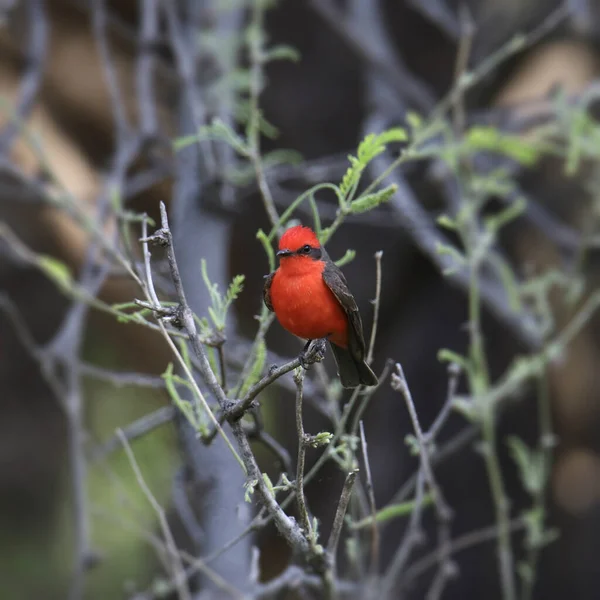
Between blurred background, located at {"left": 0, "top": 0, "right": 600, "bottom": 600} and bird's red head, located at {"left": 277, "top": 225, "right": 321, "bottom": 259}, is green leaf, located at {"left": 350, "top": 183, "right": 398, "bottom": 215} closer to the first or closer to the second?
bird's red head, located at {"left": 277, "top": 225, "right": 321, "bottom": 259}

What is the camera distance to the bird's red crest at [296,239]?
1.72 m

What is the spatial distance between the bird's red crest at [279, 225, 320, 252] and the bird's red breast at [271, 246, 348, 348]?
0.09 ft

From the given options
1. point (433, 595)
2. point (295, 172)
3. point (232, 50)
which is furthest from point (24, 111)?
point (433, 595)

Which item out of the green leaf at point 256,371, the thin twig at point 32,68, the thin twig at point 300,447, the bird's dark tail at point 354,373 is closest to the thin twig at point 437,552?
the green leaf at point 256,371

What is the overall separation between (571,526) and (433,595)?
10.6 feet

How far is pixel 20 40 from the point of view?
5.30m

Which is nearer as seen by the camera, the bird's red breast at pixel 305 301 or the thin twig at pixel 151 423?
the bird's red breast at pixel 305 301

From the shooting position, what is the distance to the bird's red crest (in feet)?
5.65

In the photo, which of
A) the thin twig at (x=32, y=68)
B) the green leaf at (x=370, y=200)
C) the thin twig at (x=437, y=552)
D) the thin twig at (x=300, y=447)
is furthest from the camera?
the thin twig at (x=32, y=68)

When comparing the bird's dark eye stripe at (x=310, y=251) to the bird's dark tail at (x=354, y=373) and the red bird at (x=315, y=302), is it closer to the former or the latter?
the red bird at (x=315, y=302)

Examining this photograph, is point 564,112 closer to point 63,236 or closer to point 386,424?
point 386,424

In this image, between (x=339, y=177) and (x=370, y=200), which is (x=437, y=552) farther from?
(x=370, y=200)

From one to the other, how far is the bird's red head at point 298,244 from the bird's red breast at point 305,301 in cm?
1

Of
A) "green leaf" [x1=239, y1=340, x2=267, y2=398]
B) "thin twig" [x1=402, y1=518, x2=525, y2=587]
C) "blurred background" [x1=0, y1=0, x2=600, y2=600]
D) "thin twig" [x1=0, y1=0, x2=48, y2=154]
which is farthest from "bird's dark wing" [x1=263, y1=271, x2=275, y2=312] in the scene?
"thin twig" [x1=0, y1=0, x2=48, y2=154]
